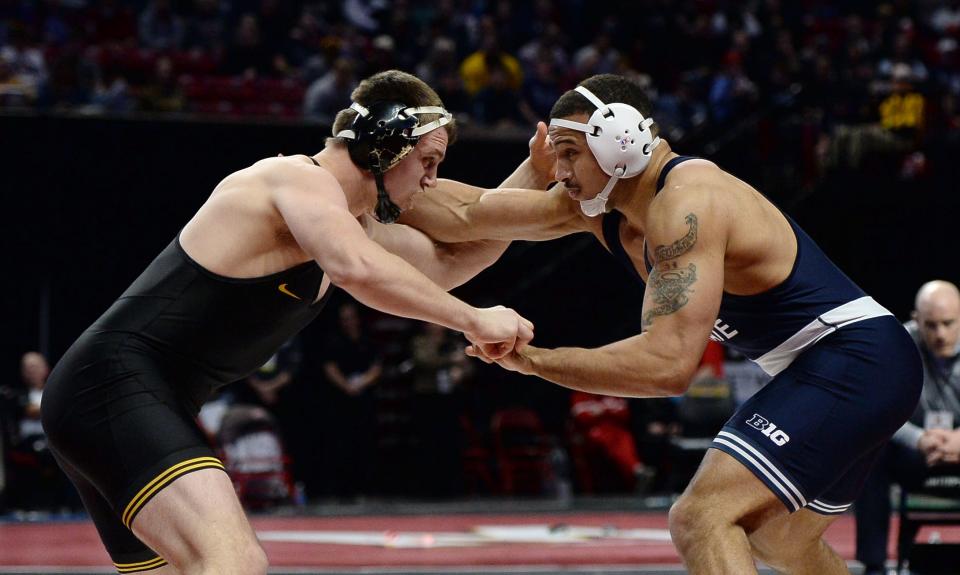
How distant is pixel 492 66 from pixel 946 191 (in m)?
4.11

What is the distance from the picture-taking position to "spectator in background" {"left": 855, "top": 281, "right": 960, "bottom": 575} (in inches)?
241

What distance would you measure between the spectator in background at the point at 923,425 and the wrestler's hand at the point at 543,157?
243 cm

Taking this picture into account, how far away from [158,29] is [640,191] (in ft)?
30.8

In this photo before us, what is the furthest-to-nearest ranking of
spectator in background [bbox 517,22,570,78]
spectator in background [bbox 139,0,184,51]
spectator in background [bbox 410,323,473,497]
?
spectator in background [bbox 517,22,570,78] → spectator in background [bbox 139,0,184,51] → spectator in background [bbox 410,323,473,497]

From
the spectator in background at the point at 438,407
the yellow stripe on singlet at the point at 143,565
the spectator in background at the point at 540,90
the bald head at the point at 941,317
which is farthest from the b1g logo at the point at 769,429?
the spectator in background at the point at 540,90

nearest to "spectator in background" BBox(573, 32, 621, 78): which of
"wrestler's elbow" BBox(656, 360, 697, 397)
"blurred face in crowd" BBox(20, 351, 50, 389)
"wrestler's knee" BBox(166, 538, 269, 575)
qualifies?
"blurred face in crowd" BBox(20, 351, 50, 389)

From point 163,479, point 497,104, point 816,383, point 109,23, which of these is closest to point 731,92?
point 497,104

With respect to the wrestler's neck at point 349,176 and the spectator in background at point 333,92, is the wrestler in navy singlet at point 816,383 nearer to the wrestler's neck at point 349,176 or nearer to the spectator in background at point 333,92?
the wrestler's neck at point 349,176

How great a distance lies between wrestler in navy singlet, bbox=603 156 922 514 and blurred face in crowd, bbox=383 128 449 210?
679mm

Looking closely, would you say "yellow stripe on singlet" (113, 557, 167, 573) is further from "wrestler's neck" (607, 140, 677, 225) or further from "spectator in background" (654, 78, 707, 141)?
"spectator in background" (654, 78, 707, 141)

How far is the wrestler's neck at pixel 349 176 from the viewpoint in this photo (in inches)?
150

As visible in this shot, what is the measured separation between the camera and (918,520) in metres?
6.26

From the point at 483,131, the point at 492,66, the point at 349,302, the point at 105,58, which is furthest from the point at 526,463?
the point at 105,58

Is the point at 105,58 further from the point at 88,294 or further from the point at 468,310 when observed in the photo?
the point at 468,310
